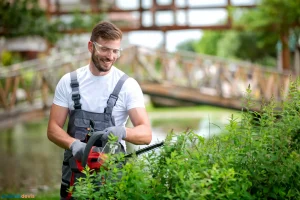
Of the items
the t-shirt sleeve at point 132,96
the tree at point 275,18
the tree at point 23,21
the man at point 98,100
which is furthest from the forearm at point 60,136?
the tree at point 275,18

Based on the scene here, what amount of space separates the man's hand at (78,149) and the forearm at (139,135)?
0.26 m

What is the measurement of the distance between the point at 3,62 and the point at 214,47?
46635 millimetres

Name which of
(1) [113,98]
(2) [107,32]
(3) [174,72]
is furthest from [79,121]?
(3) [174,72]

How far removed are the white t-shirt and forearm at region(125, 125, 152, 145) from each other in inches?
5.6

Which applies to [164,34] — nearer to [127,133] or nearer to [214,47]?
[127,133]

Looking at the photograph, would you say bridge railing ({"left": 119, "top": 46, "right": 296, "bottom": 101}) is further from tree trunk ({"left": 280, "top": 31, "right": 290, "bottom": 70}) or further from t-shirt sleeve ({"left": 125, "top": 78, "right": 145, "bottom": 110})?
t-shirt sleeve ({"left": 125, "top": 78, "right": 145, "bottom": 110})

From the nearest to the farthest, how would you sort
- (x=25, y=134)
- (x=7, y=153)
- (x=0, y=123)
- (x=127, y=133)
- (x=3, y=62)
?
(x=127, y=133) → (x=0, y=123) → (x=7, y=153) → (x=25, y=134) → (x=3, y=62)

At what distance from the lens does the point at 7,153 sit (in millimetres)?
19625

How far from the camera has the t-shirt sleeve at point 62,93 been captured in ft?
15.1

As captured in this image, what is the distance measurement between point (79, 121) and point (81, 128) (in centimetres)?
4

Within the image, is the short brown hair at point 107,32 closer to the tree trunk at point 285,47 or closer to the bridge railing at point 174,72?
the bridge railing at point 174,72

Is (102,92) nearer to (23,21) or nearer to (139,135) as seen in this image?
(139,135)

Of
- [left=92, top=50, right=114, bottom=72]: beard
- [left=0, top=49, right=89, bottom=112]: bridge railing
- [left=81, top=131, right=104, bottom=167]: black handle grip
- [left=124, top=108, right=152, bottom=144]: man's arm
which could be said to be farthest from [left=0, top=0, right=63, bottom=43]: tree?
[left=81, top=131, right=104, bottom=167]: black handle grip

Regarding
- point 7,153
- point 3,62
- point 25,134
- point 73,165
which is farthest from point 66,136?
point 3,62
